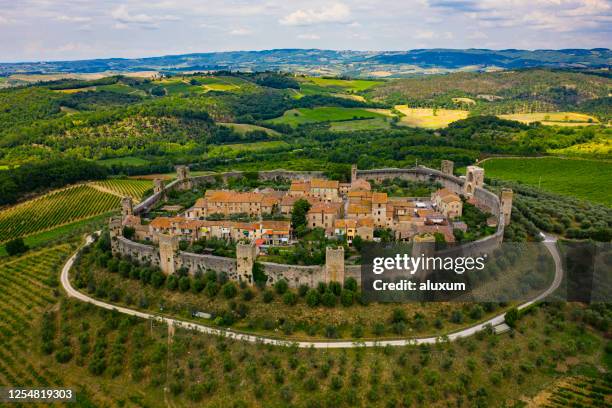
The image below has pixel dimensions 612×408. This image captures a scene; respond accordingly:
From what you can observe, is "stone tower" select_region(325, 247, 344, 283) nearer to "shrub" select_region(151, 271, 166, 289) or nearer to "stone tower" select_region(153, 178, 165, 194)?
"shrub" select_region(151, 271, 166, 289)

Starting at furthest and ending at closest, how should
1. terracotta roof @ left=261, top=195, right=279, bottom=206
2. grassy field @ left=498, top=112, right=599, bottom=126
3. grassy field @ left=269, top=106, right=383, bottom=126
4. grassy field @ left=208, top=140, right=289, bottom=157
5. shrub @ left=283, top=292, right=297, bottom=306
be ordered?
grassy field @ left=269, top=106, right=383, bottom=126
grassy field @ left=498, top=112, right=599, bottom=126
grassy field @ left=208, top=140, right=289, bottom=157
terracotta roof @ left=261, top=195, right=279, bottom=206
shrub @ left=283, top=292, right=297, bottom=306

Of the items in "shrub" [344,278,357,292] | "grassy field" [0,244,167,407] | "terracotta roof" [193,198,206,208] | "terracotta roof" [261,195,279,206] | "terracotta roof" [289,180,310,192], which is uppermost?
"terracotta roof" [289,180,310,192]

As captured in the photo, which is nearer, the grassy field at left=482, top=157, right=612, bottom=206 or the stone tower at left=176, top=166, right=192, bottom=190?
the stone tower at left=176, top=166, right=192, bottom=190

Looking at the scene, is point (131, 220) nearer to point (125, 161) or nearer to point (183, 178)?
point (183, 178)

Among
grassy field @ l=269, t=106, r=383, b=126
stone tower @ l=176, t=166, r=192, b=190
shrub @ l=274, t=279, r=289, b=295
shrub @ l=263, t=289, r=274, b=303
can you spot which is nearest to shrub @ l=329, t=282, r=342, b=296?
shrub @ l=274, t=279, r=289, b=295

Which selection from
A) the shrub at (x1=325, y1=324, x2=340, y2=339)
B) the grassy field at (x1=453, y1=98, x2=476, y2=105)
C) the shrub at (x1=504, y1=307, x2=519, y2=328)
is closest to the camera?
the shrub at (x1=325, y1=324, x2=340, y2=339)

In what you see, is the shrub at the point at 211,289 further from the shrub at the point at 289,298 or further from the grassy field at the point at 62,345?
the shrub at the point at 289,298
